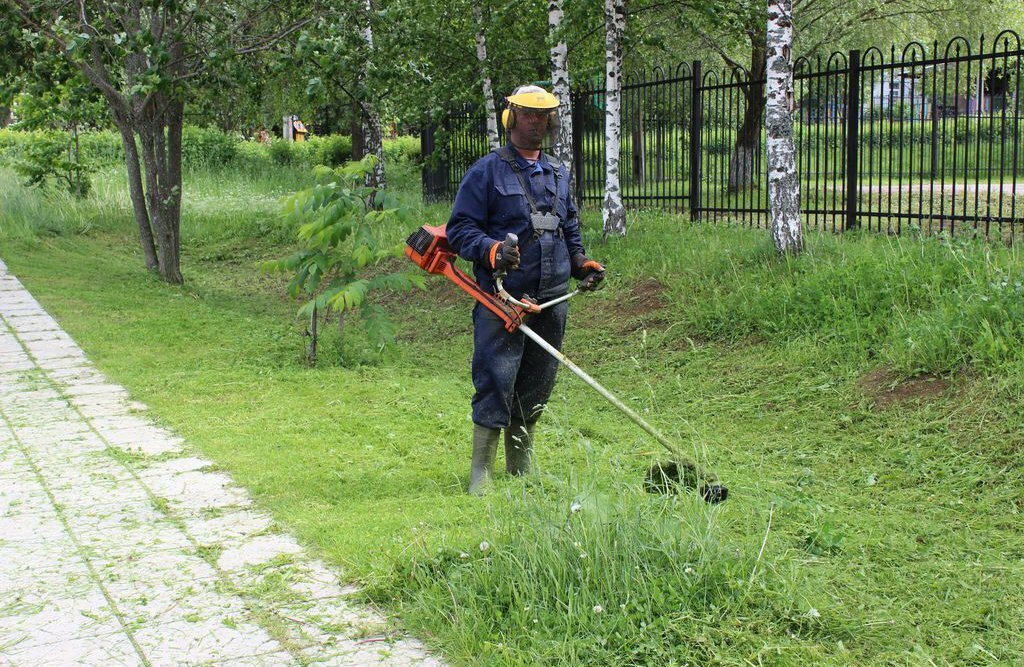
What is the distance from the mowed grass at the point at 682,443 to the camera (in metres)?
3.56

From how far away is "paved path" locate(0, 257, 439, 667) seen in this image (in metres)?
3.56

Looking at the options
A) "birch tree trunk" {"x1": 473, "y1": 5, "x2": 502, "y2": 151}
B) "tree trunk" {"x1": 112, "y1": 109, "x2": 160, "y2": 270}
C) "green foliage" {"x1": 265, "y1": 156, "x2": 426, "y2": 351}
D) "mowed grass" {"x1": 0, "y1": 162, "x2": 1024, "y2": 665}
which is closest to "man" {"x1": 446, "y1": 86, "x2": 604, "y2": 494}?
"mowed grass" {"x1": 0, "y1": 162, "x2": 1024, "y2": 665}

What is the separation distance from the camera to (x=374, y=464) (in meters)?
5.84

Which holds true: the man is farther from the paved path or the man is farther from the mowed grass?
the paved path

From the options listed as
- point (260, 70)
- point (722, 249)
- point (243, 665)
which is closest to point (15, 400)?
point (243, 665)

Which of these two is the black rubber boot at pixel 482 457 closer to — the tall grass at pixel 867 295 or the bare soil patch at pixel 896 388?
the bare soil patch at pixel 896 388

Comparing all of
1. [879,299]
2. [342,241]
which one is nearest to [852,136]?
[879,299]

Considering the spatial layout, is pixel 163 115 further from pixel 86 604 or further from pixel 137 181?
pixel 86 604

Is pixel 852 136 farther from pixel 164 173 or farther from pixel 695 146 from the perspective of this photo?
pixel 164 173

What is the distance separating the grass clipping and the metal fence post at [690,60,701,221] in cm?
872

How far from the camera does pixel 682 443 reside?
6.25 metres

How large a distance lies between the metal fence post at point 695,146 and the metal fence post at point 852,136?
2110 mm

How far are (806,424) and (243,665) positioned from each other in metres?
4.11

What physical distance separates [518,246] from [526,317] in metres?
0.38
